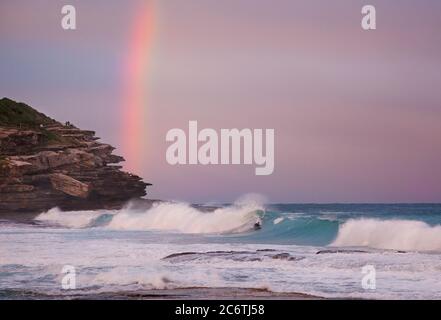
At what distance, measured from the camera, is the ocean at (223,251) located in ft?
27.0

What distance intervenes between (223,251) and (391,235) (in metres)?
2.37

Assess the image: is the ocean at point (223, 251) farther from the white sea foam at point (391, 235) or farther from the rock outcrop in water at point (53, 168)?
the rock outcrop in water at point (53, 168)

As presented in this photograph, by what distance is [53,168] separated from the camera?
1095 cm

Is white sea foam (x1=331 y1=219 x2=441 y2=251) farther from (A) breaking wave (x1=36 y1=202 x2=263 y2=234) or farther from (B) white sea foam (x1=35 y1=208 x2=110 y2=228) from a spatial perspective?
(B) white sea foam (x1=35 y1=208 x2=110 y2=228)

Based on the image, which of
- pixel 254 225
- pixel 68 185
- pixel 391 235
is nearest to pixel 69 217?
pixel 68 185

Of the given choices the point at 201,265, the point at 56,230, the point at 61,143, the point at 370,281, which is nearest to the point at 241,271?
the point at 201,265

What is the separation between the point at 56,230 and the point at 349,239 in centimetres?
365

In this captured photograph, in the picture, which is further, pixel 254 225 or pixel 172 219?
pixel 254 225

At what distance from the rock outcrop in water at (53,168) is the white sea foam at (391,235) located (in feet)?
8.97

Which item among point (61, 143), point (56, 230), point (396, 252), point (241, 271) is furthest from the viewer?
point (61, 143)

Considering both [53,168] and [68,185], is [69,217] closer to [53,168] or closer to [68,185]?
[68,185]
